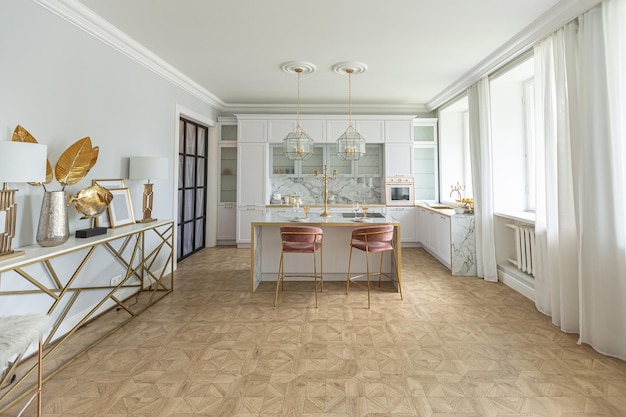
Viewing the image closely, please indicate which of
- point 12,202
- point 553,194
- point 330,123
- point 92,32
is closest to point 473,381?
point 553,194

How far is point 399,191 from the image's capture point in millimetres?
6113

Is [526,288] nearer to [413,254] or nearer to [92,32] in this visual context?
[413,254]

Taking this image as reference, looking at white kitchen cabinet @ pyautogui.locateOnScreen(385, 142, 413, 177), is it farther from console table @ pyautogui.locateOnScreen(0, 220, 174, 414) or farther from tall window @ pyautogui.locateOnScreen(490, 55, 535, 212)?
console table @ pyautogui.locateOnScreen(0, 220, 174, 414)

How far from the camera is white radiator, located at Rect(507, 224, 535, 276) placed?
3.54m

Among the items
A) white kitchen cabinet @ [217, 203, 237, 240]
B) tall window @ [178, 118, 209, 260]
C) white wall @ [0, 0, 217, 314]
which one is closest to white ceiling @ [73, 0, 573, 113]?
white wall @ [0, 0, 217, 314]

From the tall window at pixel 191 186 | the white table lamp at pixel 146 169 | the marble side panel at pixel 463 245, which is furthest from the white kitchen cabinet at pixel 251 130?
the marble side panel at pixel 463 245

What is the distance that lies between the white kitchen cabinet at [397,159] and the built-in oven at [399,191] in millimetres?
126

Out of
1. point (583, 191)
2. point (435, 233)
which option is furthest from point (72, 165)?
point (435, 233)

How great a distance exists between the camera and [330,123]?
6.11 meters

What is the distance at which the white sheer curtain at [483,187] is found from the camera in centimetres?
401

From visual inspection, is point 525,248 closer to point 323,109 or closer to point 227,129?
point 323,109

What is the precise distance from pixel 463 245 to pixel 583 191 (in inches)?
79.0

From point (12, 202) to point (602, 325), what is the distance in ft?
14.5

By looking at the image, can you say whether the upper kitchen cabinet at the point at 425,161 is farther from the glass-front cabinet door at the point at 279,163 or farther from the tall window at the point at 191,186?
the tall window at the point at 191,186
